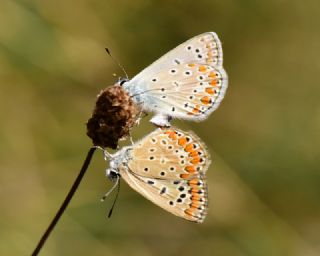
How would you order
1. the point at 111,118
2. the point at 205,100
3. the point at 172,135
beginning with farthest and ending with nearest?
1. the point at 205,100
2. the point at 172,135
3. the point at 111,118

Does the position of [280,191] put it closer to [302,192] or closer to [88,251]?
[302,192]

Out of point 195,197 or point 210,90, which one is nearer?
point 195,197

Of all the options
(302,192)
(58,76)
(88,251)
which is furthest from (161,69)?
(302,192)

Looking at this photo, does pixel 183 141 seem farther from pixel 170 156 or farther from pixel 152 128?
pixel 152 128

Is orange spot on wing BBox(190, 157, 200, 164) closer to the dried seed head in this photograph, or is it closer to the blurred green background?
the dried seed head

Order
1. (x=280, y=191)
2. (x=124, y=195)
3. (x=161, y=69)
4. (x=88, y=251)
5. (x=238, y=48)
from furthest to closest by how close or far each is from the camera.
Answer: (x=238, y=48) → (x=280, y=191) → (x=124, y=195) → (x=88, y=251) → (x=161, y=69)

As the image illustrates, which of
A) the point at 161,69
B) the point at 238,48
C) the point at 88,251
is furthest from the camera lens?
the point at 238,48

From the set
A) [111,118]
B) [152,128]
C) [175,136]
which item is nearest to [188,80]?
[175,136]
